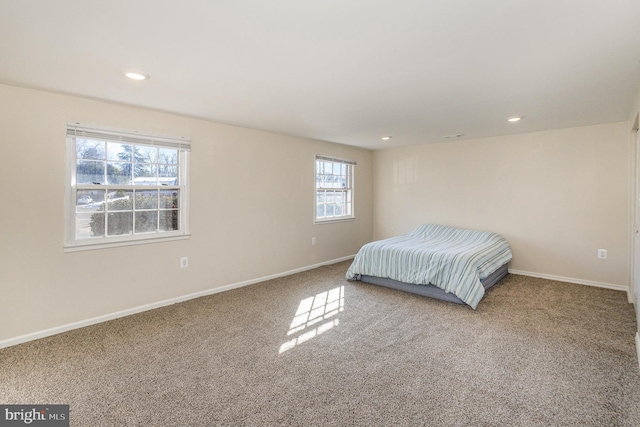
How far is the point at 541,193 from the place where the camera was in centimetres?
468

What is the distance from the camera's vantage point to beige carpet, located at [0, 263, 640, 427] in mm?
1874

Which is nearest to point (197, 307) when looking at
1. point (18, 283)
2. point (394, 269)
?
point (18, 283)

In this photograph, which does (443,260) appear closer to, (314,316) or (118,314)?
(314,316)

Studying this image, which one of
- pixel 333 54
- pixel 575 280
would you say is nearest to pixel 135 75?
pixel 333 54

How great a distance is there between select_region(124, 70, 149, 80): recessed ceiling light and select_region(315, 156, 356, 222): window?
321cm

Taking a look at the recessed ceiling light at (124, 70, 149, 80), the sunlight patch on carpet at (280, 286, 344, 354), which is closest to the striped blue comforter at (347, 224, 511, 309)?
the sunlight patch on carpet at (280, 286, 344, 354)

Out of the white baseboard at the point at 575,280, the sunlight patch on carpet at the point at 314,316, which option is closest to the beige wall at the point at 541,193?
the white baseboard at the point at 575,280

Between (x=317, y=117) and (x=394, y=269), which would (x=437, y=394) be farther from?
(x=317, y=117)

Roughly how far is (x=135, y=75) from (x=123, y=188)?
1343mm

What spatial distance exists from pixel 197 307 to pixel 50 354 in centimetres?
129

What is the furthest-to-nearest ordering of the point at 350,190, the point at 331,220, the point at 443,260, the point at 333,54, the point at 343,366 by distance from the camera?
1. the point at 350,190
2. the point at 331,220
3. the point at 443,260
4. the point at 343,366
5. the point at 333,54

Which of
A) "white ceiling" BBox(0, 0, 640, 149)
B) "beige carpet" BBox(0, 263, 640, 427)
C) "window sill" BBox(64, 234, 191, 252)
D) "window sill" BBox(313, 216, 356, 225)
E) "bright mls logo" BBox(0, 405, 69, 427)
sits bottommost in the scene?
"bright mls logo" BBox(0, 405, 69, 427)

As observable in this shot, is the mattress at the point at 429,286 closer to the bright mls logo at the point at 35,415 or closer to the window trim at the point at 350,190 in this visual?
the window trim at the point at 350,190

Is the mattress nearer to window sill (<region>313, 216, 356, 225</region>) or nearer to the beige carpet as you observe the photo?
the beige carpet
